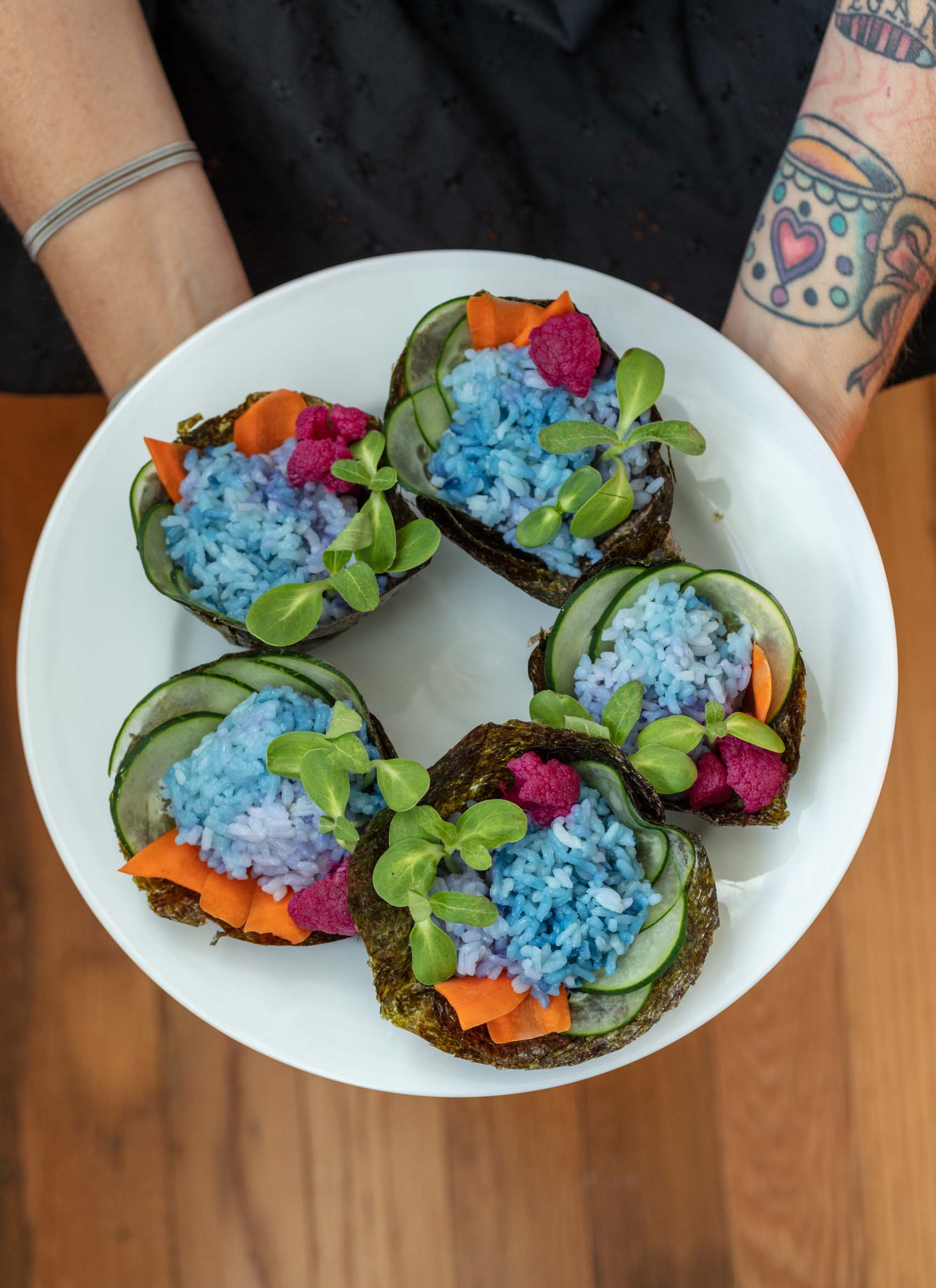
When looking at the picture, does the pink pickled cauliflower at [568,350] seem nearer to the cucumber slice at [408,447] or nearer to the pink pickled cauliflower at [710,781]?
the cucumber slice at [408,447]

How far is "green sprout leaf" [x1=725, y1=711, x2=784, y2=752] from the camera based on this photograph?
3.88 feet

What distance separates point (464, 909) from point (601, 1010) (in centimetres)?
25

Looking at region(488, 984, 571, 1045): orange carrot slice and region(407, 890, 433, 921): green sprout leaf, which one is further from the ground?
region(407, 890, 433, 921): green sprout leaf

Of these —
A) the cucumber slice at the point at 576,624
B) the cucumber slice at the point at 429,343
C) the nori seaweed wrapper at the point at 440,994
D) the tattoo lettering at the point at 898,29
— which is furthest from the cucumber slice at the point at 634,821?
the tattoo lettering at the point at 898,29

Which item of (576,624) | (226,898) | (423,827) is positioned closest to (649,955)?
(423,827)

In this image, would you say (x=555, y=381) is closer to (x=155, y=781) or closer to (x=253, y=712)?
(x=253, y=712)

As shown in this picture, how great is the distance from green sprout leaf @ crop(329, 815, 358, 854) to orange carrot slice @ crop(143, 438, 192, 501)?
493mm

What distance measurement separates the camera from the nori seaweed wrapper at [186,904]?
4.17 feet

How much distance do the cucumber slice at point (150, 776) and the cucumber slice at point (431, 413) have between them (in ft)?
1.52

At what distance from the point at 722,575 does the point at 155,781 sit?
2.54 ft

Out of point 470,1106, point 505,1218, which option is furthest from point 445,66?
point 505,1218

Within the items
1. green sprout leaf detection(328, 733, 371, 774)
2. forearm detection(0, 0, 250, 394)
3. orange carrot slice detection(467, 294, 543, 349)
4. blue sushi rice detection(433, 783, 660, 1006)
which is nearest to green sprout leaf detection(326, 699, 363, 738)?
green sprout leaf detection(328, 733, 371, 774)

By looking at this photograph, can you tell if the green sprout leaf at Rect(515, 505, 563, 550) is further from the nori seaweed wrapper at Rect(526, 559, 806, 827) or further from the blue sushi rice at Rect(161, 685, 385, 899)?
the blue sushi rice at Rect(161, 685, 385, 899)

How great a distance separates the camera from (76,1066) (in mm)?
1993
